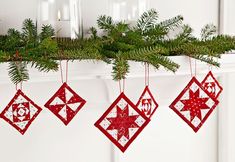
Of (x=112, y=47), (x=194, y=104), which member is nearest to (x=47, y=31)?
(x=112, y=47)

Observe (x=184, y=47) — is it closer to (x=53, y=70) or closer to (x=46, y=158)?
(x=53, y=70)

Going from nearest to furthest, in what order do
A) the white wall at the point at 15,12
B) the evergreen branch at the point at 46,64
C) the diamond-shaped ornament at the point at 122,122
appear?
the evergreen branch at the point at 46,64
the diamond-shaped ornament at the point at 122,122
the white wall at the point at 15,12

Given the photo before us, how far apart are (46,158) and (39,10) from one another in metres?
0.41

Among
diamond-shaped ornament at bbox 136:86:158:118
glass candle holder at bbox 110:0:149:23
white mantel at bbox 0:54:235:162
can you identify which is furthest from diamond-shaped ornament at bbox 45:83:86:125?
glass candle holder at bbox 110:0:149:23

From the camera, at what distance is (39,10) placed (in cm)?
103

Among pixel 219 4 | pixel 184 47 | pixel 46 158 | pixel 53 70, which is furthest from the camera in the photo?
pixel 219 4

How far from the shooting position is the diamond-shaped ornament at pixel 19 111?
0.90 m

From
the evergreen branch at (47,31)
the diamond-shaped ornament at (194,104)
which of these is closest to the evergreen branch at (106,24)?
the evergreen branch at (47,31)

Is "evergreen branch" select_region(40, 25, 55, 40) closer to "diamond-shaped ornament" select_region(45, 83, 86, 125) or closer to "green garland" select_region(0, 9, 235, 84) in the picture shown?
"green garland" select_region(0, 9, 235, 84)

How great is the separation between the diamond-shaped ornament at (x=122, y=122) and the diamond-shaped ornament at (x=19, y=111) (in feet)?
0.49

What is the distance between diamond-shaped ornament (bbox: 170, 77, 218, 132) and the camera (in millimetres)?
1047

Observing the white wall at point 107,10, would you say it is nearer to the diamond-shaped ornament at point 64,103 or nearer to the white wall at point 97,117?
the white wall at point 97,117

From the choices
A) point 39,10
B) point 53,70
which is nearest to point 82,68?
point 53,70

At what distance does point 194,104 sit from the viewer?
1.06 meters
